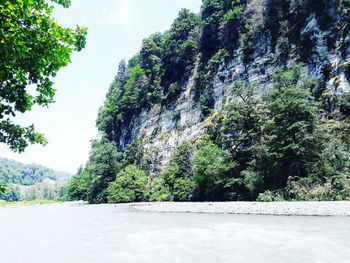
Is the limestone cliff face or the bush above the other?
the limestone cliff face

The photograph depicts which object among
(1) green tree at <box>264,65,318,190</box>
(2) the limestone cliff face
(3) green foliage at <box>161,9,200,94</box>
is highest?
(3) green foliage at <box>161,9,200,94</box>

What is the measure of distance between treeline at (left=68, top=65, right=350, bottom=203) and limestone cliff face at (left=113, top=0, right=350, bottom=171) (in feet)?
7.77

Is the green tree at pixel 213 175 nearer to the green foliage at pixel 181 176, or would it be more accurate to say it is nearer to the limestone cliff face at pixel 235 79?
the green foliage at pixel 181 176

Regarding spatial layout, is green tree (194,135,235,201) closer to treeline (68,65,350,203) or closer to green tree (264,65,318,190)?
treeline (68,65,350,203)

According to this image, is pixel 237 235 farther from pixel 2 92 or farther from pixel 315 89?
pixel 315 89

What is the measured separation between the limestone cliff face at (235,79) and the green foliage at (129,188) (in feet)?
12.5

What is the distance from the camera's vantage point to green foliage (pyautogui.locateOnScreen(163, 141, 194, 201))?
46.7 metres

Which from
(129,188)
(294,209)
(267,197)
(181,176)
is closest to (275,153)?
(267,197)

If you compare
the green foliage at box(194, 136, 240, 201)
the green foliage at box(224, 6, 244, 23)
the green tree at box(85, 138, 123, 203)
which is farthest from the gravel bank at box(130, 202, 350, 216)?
the green tree at box(85, 138, 123, 203)

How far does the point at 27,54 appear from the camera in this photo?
5355mm

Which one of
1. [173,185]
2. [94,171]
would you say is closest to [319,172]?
[173,185]

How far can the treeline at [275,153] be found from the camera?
2917cm

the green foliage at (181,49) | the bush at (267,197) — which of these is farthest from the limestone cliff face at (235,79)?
the bush at (267,197)

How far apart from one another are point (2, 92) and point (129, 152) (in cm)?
6669
